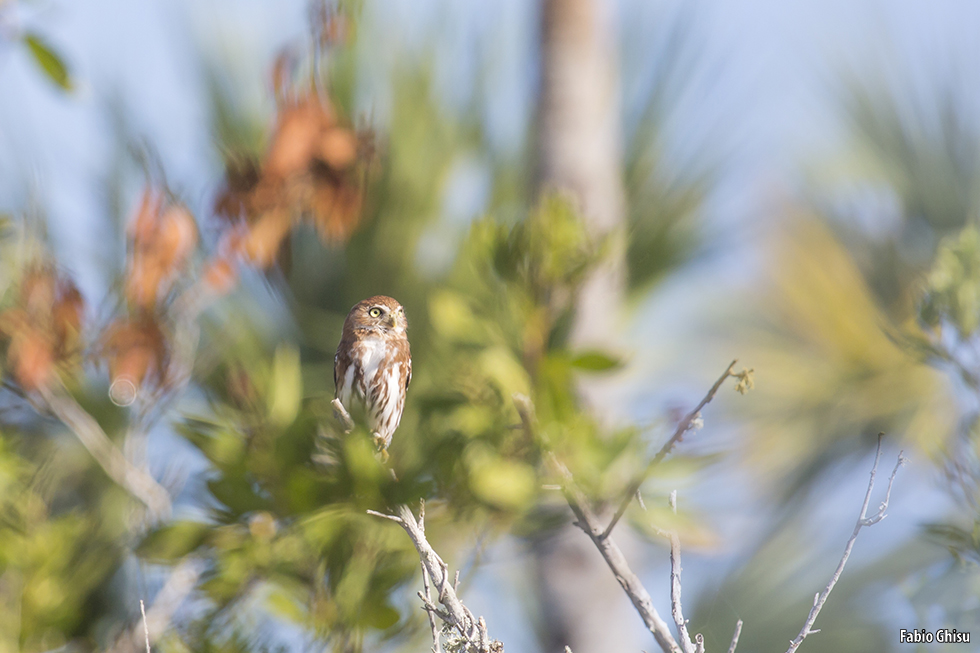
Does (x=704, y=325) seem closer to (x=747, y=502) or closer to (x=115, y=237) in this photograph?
(x=747, y=502)

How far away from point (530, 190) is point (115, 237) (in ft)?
3.95

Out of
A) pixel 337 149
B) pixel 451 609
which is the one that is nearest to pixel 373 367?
pixel 451 609

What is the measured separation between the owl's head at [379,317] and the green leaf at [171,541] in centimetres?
73

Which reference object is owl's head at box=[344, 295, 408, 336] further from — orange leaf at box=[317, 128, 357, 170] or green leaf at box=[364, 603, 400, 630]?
orange leaf at box=[317, 128, 357, 170]

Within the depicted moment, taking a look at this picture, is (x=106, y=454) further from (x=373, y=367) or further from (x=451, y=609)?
(x=451, y=609)

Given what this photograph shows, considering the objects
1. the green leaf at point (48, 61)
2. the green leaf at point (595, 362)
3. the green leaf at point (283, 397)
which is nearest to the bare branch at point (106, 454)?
the green leaf at point (283, 397)

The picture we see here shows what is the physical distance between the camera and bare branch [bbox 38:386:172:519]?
2.23 m

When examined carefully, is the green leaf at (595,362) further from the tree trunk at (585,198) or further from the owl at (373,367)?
the tree trunk at (585,198)

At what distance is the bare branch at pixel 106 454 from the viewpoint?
223 cm

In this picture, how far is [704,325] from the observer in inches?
156

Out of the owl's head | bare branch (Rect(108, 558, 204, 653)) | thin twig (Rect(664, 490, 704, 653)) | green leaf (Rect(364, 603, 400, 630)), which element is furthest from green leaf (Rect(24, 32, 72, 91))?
bare branch (Rect(108, 558, 204, 653))

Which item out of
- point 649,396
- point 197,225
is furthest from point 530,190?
point 197,225

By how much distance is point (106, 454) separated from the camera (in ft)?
7.83

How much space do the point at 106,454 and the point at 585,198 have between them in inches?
55.3
